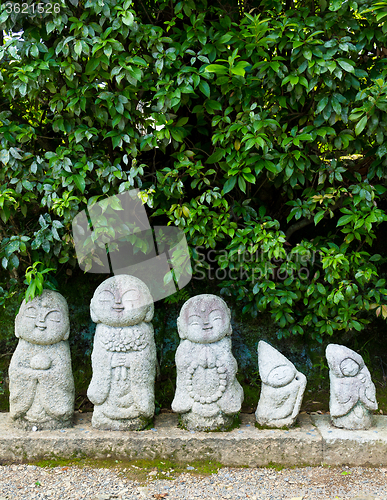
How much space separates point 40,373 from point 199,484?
145 centimetres

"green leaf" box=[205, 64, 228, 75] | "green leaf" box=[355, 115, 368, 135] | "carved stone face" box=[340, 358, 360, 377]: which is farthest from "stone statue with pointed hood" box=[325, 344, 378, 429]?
"green leaf" box=[205, 64, 228, 75]

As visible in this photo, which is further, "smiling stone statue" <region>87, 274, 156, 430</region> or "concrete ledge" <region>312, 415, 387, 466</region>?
"smiling stone statue" <region>87, 274, 156, 430</region>

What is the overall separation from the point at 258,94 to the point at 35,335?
8.19 ft

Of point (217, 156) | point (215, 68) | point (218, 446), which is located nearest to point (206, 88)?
point (215, 68)

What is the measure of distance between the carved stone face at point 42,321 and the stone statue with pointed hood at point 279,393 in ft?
5.38

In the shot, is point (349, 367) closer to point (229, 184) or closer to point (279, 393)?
point (279, 393)

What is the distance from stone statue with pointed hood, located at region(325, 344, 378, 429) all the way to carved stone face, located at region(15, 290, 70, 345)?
2143 millimetres

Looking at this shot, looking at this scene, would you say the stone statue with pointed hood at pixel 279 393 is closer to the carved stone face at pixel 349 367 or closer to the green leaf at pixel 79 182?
the carved stone face at pixel 349 367

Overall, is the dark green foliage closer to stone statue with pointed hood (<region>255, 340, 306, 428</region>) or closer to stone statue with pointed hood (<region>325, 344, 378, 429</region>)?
stone statue with pointed hood (<region>325, 344, 378, 429</region>)

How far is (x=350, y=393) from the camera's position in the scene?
11.2ft

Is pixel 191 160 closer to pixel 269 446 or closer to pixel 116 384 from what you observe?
pixel 116 384

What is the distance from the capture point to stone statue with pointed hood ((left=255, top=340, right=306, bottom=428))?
11.2ft

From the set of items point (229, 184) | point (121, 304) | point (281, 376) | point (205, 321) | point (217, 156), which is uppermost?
point (217, 156)

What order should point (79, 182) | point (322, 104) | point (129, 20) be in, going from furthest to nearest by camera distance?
point (79, 182) < point (322, 104) < point (129, 20)
